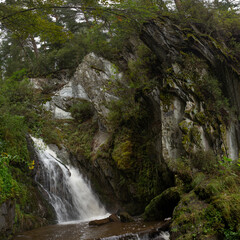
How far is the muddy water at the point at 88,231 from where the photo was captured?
681cm

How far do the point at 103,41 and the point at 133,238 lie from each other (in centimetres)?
1557

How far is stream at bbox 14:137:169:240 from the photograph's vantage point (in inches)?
274

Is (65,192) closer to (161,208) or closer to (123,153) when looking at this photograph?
(123,153)


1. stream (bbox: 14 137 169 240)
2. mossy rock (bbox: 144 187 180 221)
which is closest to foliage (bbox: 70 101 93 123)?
stream (bbox: 14 137 169 240)

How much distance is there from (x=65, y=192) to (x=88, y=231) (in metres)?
3.61

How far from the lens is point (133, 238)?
6.36 metres

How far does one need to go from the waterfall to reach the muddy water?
5.42 ft

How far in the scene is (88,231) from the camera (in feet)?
25.0

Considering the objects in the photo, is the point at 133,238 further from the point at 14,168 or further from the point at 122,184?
the point at 14,168

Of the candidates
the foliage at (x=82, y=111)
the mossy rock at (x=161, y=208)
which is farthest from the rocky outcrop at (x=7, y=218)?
the foliage at (x=82, y=111)

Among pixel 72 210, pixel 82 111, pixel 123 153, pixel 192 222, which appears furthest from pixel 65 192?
pixel 82 111

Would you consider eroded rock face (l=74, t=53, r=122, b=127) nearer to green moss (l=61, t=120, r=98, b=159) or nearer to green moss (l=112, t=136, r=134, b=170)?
green moss (l=61, t=120, r=98, b=159)

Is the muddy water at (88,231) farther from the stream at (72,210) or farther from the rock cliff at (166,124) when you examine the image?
the rock cliff at (166,124)

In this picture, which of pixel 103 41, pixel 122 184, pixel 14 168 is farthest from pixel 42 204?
pixel 103 41
